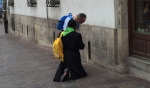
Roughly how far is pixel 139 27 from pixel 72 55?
1.75 meters

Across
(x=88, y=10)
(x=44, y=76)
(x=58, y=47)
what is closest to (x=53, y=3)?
(x=88, y=10)

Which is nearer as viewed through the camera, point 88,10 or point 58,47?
point 58,47

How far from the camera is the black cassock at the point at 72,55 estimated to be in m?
7.21

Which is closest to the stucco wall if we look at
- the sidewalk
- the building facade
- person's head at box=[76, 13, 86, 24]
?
the building facade

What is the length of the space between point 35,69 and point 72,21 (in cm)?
238

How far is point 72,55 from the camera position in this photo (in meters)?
7.37

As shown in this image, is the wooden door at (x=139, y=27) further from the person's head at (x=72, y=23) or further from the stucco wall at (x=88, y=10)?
the person's head at (x=72, y=23)

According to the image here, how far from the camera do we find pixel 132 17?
7.58 m

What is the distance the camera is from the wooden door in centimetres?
731

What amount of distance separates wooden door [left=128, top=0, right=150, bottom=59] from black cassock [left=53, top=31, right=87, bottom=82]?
4.27 feet

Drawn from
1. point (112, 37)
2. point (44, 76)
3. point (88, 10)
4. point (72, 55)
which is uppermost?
→ point (88, 10)

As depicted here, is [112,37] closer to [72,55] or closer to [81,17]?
[81,17]

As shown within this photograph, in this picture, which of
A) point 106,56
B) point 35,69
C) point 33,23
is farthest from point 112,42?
point 33,23

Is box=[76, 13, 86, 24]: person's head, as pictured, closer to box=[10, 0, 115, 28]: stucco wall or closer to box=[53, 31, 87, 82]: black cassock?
box=[53, 31, 87, 82]: black cassock
